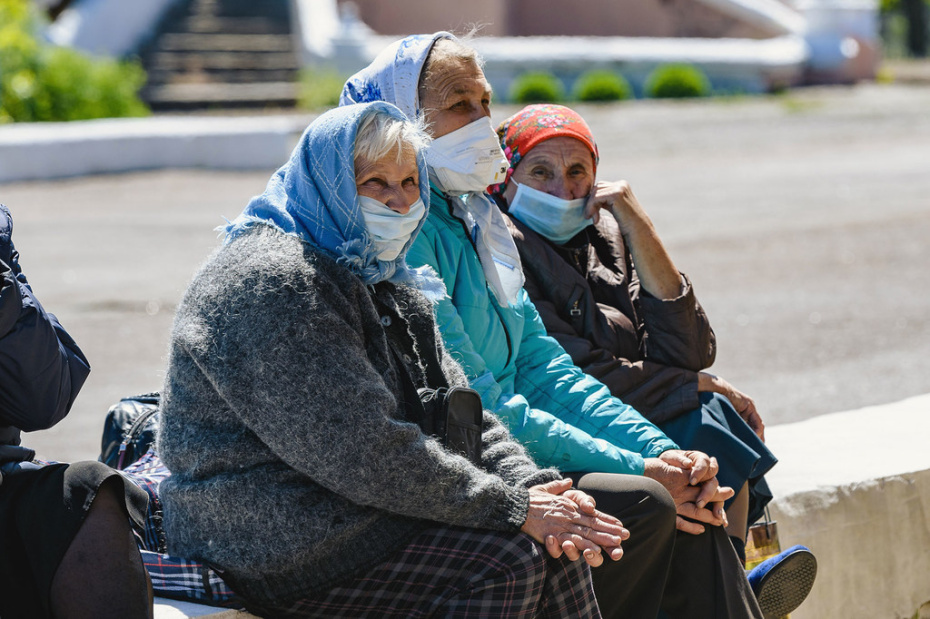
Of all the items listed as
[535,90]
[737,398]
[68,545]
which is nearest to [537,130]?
[737,398]

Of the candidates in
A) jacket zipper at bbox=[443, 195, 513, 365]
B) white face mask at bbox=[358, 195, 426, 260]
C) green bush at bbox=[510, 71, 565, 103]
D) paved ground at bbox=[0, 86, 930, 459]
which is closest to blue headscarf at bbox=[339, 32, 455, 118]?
jacket zipper at bbox=[443, 195, 513, 365]

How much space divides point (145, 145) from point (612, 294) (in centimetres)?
1110

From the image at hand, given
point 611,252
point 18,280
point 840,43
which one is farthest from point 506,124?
point 840,43

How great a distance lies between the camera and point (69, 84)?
15.4 meters

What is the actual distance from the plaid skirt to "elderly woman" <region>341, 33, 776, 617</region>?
0.30 meters

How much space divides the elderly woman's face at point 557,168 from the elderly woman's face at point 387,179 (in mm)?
981

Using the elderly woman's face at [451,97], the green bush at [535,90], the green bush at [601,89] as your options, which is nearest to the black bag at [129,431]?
the elderly woman's face at [451,97]

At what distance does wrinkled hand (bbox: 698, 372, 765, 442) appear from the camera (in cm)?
354

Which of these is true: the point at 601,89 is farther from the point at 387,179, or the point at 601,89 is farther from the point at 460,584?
the point at 460,584

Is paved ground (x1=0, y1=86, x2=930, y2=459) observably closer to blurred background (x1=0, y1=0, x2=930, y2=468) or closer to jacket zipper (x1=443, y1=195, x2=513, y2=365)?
blurred background (x1=0, y1=0, x2=930, y2=468)

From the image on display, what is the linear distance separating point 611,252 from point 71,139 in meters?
10.8

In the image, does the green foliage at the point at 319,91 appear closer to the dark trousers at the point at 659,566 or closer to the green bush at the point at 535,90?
the green bush at the point at 535,90

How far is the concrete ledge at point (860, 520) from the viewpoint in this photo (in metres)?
3.62

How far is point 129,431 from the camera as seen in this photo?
3221 mm
